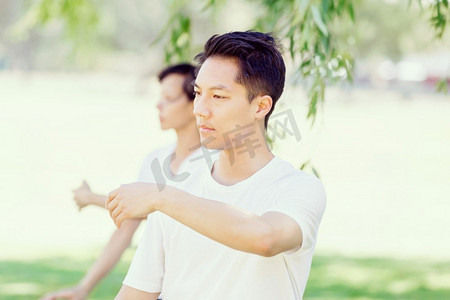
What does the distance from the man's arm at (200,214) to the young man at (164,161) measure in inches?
43.4

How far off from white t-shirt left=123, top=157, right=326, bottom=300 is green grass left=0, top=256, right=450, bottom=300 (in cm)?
478

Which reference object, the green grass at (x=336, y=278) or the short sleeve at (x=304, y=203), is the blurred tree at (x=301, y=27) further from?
the green grass at (x=336, y=278)

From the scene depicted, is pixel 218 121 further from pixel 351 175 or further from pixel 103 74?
pixel 103 74

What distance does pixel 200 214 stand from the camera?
5.72 feet

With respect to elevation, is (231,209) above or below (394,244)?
below

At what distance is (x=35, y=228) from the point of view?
38.8ft

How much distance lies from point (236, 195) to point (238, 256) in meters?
0.16

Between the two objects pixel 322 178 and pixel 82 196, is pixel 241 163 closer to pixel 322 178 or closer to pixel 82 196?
pixel 82 196

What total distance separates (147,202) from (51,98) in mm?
38883

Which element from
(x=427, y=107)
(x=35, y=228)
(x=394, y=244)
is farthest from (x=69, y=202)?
(x=427, y=107)

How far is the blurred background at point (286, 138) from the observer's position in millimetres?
5320

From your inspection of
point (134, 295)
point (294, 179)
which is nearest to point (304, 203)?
point (294, 179)

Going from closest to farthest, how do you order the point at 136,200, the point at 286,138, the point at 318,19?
1. the point at 136,200
2. the point at 318,19
3. the point at 286,138

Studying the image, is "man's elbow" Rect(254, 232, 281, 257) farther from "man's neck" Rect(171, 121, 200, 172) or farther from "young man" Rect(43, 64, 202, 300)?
"man's neck" Rect(171, 121, 200, 172)
